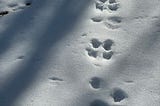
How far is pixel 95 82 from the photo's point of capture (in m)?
2.49

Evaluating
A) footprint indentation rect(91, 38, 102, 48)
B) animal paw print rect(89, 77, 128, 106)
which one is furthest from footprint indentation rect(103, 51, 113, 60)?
animal paw print rect(89, 77, 128, 106)

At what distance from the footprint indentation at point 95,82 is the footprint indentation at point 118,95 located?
13 cm

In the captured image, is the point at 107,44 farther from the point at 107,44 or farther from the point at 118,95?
the point at 118,95

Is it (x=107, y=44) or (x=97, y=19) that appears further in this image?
(x=97, y=19)

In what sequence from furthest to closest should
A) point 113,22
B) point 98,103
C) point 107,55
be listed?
point 113,22
point 107,55
point 98,103

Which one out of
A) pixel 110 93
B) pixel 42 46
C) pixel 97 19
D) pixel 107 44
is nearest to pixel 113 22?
pixel 97 19

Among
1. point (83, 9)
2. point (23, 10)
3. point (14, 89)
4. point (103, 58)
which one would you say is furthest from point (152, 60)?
point (23, 10)

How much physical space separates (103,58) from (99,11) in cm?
55

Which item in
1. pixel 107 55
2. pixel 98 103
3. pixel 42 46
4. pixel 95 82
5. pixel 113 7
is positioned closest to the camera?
pixel 98 103

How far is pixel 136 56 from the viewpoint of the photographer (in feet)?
8.71

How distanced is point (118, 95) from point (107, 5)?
984mm

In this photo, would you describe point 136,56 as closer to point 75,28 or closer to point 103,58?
point 103,58

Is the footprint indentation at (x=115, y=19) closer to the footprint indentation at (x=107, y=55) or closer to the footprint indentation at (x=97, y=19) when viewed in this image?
the footprint indentation at (x=97, y=19)

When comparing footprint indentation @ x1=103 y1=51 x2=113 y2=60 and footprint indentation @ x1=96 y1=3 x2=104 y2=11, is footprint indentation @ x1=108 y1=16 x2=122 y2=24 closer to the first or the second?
footprint indentation @ x1=96 y1=3 x2=104 y2=11
